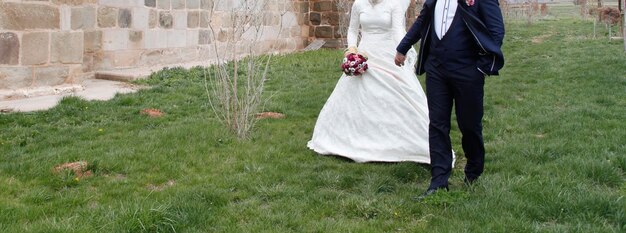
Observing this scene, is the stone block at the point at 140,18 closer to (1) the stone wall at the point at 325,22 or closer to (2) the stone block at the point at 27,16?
(2) the stone block at the point at 27,16

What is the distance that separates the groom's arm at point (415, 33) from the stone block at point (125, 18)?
6811mm

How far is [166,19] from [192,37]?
910 millimetres

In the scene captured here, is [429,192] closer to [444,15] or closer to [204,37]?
[444,15]

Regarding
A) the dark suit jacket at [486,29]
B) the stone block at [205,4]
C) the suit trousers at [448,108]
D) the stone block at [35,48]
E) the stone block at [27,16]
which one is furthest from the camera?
the stone block at [205,4]

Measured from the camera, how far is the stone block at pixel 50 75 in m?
7.45

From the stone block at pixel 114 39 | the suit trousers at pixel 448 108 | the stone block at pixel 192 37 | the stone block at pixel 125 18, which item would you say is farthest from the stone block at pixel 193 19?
the suit trousers at pixel 448 108

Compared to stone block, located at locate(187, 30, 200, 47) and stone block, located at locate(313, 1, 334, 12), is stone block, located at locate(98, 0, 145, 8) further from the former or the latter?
stone block, located at locate(313, 1, 334, 12)

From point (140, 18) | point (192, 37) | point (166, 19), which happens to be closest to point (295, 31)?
point (192, 37)

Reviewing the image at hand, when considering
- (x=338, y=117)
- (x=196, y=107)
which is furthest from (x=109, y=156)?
(x=196, y=107)

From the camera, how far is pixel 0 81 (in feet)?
23.2

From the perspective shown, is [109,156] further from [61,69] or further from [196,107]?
[61,69]

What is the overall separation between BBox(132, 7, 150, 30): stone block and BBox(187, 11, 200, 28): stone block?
3.91ft

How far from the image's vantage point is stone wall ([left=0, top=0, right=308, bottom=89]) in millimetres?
7145

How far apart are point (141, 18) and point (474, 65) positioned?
304 inches
